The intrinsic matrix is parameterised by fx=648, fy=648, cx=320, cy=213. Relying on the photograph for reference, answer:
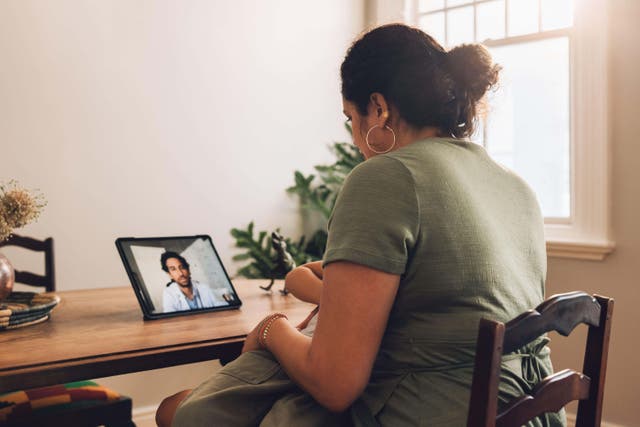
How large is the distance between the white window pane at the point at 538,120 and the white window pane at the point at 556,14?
74 mm

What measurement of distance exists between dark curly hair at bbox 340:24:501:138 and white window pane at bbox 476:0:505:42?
Answer: 2.43 meters

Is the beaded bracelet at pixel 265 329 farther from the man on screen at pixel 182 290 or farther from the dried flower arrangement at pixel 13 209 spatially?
the dried flower arrangement at pixel 13 209

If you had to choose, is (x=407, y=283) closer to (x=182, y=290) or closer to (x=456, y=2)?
(x=182, y=290)

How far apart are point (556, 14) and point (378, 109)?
94.3 inches

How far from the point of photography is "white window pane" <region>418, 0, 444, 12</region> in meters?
3.86

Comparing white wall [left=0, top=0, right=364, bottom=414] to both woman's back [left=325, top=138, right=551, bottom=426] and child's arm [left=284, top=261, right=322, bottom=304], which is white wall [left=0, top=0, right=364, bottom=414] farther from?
woman's back [left=325, top=138, right=551, bottom=426]

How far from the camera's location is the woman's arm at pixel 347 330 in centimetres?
105

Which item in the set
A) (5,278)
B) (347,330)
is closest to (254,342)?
(347,330)

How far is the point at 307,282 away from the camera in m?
1.75

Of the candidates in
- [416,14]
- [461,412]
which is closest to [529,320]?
[461,412]

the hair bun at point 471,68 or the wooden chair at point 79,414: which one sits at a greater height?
the hair bun at point 471,68

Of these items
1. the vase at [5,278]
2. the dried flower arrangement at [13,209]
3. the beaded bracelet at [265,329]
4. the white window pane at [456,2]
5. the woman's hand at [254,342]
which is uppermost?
the white window pane at [456,2]

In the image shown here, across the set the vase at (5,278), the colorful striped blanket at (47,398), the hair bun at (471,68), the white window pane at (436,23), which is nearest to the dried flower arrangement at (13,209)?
the vase at (5,278)

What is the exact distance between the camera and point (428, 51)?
49.8 inches
